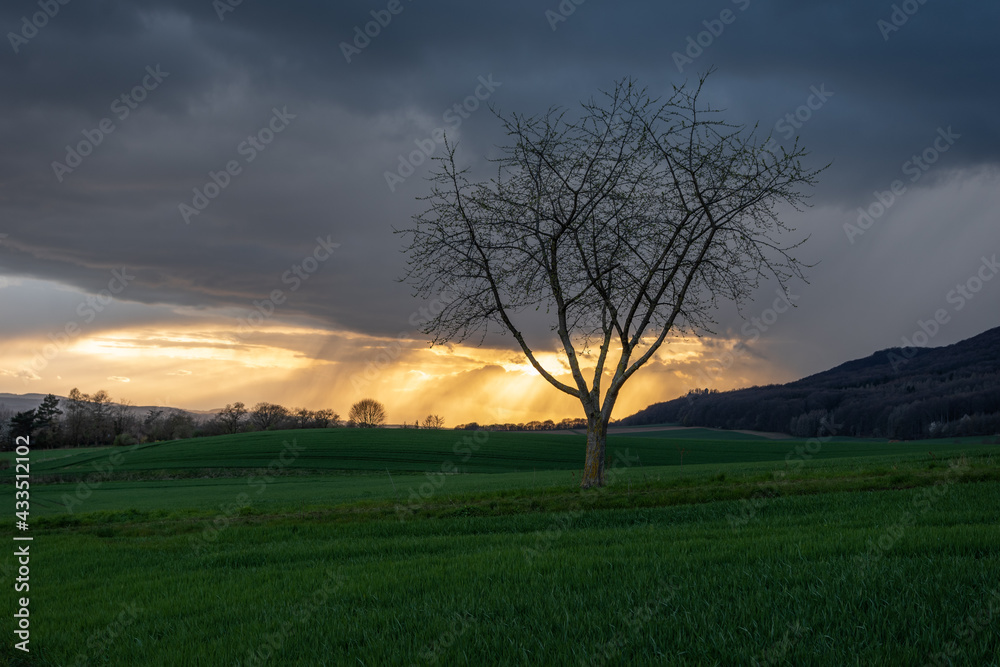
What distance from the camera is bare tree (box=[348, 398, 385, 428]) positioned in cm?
11419

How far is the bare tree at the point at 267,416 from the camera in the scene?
4316 inches

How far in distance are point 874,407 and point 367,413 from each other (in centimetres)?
10008

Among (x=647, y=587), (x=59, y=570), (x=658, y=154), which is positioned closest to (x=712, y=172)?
(x=658, y=154)

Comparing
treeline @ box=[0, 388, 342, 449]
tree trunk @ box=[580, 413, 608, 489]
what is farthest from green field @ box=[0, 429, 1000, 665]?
treeline @ box=[0, 388, 342, 449]

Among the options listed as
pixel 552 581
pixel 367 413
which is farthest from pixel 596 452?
pixel 367 413

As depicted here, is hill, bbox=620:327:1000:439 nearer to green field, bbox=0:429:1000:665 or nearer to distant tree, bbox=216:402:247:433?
distant tree, bbox=216:402:247:433

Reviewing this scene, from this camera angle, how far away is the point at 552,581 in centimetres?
696

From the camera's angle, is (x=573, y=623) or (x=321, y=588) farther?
(x=321, y=588)

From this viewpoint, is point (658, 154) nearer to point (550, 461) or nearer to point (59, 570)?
point (59, 570)

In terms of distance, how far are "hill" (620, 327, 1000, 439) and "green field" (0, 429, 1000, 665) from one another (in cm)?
9904

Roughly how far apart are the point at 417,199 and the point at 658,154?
8004mm

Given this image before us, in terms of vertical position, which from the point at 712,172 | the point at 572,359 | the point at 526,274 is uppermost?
the point at 712,172

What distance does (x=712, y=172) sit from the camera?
746 inches

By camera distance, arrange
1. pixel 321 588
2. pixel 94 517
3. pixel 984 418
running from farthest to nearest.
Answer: pixel 984 418
pixel 94 517
pixel 321 588
